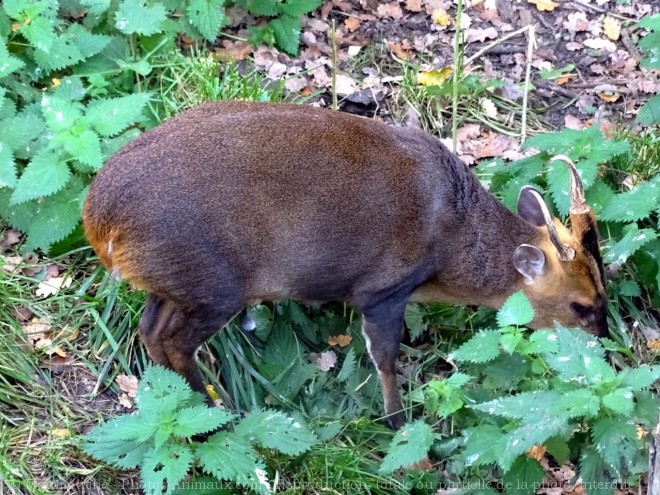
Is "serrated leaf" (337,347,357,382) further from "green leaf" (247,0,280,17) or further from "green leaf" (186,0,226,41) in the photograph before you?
"green leaf" (247,0,280,17)

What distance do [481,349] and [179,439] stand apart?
1.49 meters

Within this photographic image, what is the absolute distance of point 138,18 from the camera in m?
6.27

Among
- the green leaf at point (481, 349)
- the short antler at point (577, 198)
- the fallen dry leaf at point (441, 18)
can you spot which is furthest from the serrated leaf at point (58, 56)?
the green leaf at point (481, 349)

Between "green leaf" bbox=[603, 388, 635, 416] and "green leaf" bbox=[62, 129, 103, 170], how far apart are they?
9.42ft

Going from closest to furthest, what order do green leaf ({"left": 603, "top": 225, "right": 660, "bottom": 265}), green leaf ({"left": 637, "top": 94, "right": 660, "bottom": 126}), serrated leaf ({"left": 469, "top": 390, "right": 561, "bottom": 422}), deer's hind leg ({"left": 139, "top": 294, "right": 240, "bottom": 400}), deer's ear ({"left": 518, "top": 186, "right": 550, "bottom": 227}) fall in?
serrated leaf ({"left": 469, "top": 390, "right": 561, "bottom": 422})
deer's hind leg ({"left": 139, "top": 294, "right": 240, "bottom": 400})
green leaf ({"left": 603, "top": 225, "right": 660, "bottom": 265})
deer's ear ({"left": 518, "top": 186, "right": 550, "bottom": 227})
green leaf ({"left": 637, "top": 94, "right": 660, "bottom": 126})

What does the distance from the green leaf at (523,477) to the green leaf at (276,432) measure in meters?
0.97

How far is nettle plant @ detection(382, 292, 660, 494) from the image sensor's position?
3967 millimetres

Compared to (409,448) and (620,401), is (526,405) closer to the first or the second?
(620,401)

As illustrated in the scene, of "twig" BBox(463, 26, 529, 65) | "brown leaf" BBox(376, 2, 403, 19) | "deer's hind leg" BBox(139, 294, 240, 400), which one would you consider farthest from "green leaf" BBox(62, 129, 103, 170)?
"twig" BBox(463, 26, 529, 65)

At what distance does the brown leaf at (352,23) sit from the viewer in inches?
297

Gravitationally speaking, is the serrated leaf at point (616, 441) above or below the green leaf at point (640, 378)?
below

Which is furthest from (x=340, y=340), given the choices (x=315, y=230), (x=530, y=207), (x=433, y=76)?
(x=433, y=76)

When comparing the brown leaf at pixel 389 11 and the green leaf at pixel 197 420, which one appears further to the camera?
the brown leaf at pixel 389 11

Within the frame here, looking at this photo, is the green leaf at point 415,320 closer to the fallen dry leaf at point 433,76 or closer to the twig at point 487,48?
the fallen dry leaf at point 433,76
